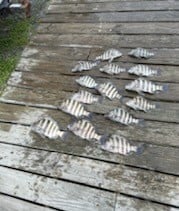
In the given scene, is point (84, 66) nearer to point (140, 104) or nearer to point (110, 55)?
point (110, 55)

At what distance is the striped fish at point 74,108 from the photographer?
3.64m

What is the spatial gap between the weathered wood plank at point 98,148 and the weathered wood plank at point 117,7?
207cm

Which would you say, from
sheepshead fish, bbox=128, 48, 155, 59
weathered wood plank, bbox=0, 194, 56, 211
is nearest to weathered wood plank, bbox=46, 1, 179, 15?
sheepshead fish, bbox=128, 48, 155, 59

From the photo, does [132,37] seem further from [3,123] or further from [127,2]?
[3,123]

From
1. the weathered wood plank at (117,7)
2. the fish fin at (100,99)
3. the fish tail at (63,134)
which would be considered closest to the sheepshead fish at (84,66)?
the fish fin at (100,99)

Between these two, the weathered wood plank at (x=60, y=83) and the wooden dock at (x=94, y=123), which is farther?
the weathered wood plank at (x=60, y=83)

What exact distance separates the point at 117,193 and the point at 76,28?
2.64m

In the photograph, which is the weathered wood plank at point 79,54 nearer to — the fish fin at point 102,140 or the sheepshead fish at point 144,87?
the sheepshead fish at point 144,87

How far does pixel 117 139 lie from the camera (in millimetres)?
3281

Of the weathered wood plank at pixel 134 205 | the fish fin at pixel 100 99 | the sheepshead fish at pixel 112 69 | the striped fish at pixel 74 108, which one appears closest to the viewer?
the weathered wood plank at pixel 134 205

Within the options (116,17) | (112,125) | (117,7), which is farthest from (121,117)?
(117,7)

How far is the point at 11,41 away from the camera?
6090 millimetres

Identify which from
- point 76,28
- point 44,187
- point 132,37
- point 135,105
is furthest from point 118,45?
point 44,187

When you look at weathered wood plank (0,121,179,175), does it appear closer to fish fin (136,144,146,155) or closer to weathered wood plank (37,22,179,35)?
fish fin (136,144,146,155)
